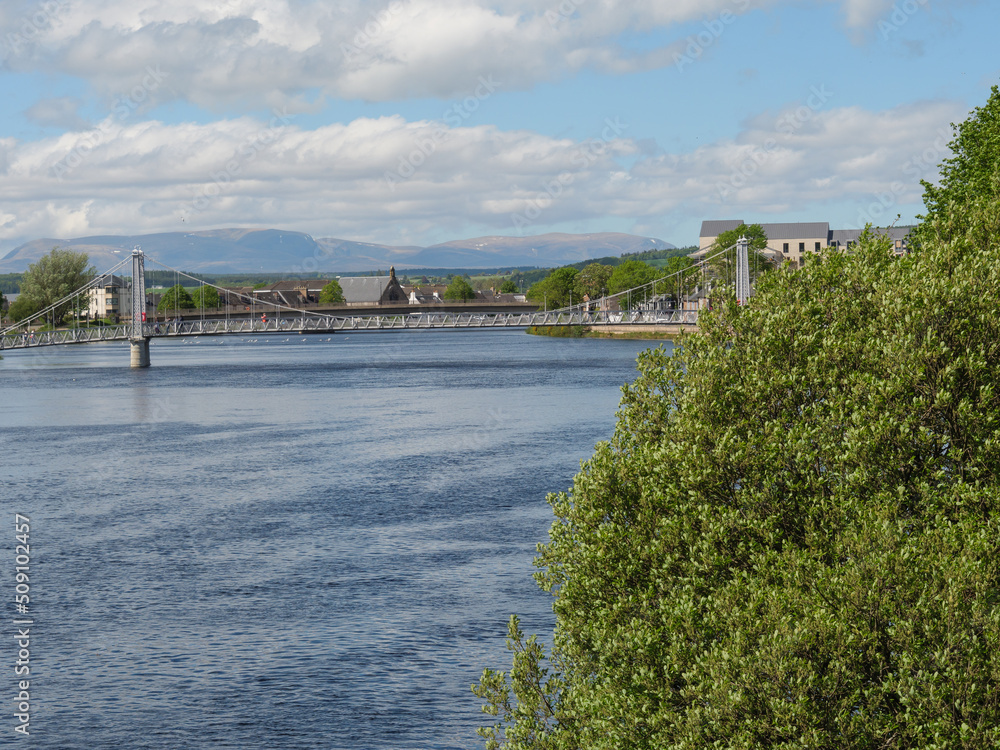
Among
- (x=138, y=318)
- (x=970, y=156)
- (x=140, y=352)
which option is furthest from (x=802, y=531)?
(x=140, y=352)

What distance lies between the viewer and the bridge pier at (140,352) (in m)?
93.9

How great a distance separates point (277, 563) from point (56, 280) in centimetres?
11529

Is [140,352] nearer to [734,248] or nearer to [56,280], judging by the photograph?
[56,280]

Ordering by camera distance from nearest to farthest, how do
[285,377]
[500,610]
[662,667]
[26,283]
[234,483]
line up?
[662,667]
[500,610]
[234,483]
[285,377]
[26,283]

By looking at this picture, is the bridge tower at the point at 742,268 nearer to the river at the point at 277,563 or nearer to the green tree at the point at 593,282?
the river at the point at 277,563

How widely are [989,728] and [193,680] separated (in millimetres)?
14194

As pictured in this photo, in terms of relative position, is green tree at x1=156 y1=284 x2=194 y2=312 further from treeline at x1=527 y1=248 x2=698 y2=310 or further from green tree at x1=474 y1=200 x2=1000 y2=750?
green tree at x1=474 y1=200 x2=1000 y2=750

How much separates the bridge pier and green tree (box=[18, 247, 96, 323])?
38.2 meters

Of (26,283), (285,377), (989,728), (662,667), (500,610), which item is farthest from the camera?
(26,283)

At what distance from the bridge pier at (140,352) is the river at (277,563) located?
32261 millimetres

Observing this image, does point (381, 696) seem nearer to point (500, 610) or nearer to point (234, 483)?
point (500, 610)

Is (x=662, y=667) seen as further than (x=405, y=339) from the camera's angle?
No

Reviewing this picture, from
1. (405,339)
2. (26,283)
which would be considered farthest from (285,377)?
(405,339)

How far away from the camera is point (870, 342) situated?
420 inches
